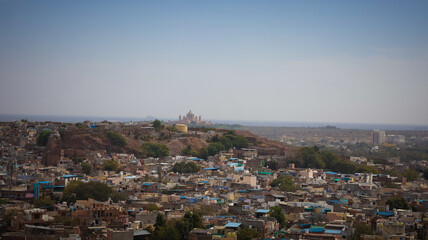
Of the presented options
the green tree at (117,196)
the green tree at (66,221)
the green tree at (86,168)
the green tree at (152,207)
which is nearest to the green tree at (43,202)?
the green tree at (117,196)

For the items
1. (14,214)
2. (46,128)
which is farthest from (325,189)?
(46,128)

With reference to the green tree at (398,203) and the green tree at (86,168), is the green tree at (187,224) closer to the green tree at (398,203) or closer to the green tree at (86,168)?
the green tree at (398,203)

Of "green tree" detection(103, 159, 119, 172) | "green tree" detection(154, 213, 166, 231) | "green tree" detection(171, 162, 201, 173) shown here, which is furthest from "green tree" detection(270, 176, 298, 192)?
"green tree" detection(154, 213, 166, 231)

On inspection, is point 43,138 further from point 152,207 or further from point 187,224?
point 187,224

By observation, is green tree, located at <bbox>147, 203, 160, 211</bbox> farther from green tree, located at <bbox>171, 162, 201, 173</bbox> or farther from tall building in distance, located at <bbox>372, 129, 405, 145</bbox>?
tall building in distance, located at <bbox>372, 129, 405, 145</bbox>

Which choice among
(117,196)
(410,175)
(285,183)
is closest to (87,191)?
(117,196)

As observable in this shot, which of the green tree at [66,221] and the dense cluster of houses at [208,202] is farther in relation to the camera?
the green tree at [66,221]
